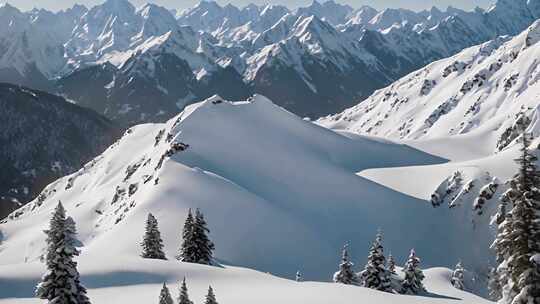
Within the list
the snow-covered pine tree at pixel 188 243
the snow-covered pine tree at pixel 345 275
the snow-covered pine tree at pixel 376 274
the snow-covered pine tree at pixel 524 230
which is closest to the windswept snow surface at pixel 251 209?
the snow-covered pine tree at pixel 188 243

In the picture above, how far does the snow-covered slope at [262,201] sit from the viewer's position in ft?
226

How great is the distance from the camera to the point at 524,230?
21094mm

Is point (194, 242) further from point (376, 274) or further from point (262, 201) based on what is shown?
point (262, 201)

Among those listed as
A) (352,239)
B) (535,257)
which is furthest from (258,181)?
(535,257)

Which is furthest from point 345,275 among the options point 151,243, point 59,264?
point 59,264

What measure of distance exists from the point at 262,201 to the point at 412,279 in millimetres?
33525

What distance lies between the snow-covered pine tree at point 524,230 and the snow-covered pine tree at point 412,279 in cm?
2383

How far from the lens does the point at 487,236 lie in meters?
80.7

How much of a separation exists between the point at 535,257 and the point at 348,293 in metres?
16.1

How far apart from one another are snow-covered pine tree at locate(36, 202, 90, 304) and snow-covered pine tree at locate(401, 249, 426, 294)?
95.2 ft

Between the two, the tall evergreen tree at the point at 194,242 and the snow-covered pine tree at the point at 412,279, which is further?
the tall evergreen tree at the point at 194,242

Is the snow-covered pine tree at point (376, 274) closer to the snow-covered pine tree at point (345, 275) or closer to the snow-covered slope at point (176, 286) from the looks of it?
the snow-covered pine tree at point (345, 275)

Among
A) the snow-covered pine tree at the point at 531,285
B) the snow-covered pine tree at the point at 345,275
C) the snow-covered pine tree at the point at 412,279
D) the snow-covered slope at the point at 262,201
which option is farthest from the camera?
the snow-covered slope at the point at 262,201

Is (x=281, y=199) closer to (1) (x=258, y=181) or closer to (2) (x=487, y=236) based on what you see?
(1) (x=258, y=181)
